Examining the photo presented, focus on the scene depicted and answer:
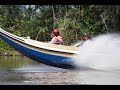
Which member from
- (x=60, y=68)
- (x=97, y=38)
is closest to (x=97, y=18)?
(x=97, y=38)

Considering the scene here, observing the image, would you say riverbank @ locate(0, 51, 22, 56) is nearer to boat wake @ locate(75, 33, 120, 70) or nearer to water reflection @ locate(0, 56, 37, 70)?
water reflection @ locate(0, 56, 37, 70)

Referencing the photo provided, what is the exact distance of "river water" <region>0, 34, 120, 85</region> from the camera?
794 cm

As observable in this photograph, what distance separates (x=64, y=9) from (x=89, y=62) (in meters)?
0.69

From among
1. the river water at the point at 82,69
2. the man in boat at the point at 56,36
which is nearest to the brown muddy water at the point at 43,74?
the river water at the point at 82,69

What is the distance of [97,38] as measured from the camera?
8.07 m

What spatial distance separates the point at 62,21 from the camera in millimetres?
8133

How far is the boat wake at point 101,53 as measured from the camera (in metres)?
8.07

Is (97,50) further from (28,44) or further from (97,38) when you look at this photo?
(28,44)

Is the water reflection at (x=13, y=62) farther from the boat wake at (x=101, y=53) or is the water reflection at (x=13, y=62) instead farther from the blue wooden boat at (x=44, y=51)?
the boat wake at (x=101, y=53)

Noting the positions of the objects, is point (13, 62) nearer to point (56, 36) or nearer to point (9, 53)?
point (9, 53)

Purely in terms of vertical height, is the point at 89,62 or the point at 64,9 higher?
the point at 64,9

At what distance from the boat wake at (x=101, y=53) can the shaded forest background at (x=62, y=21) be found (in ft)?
0.29

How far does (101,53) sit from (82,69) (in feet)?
0.94

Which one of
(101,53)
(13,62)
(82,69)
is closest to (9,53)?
(13,62)
